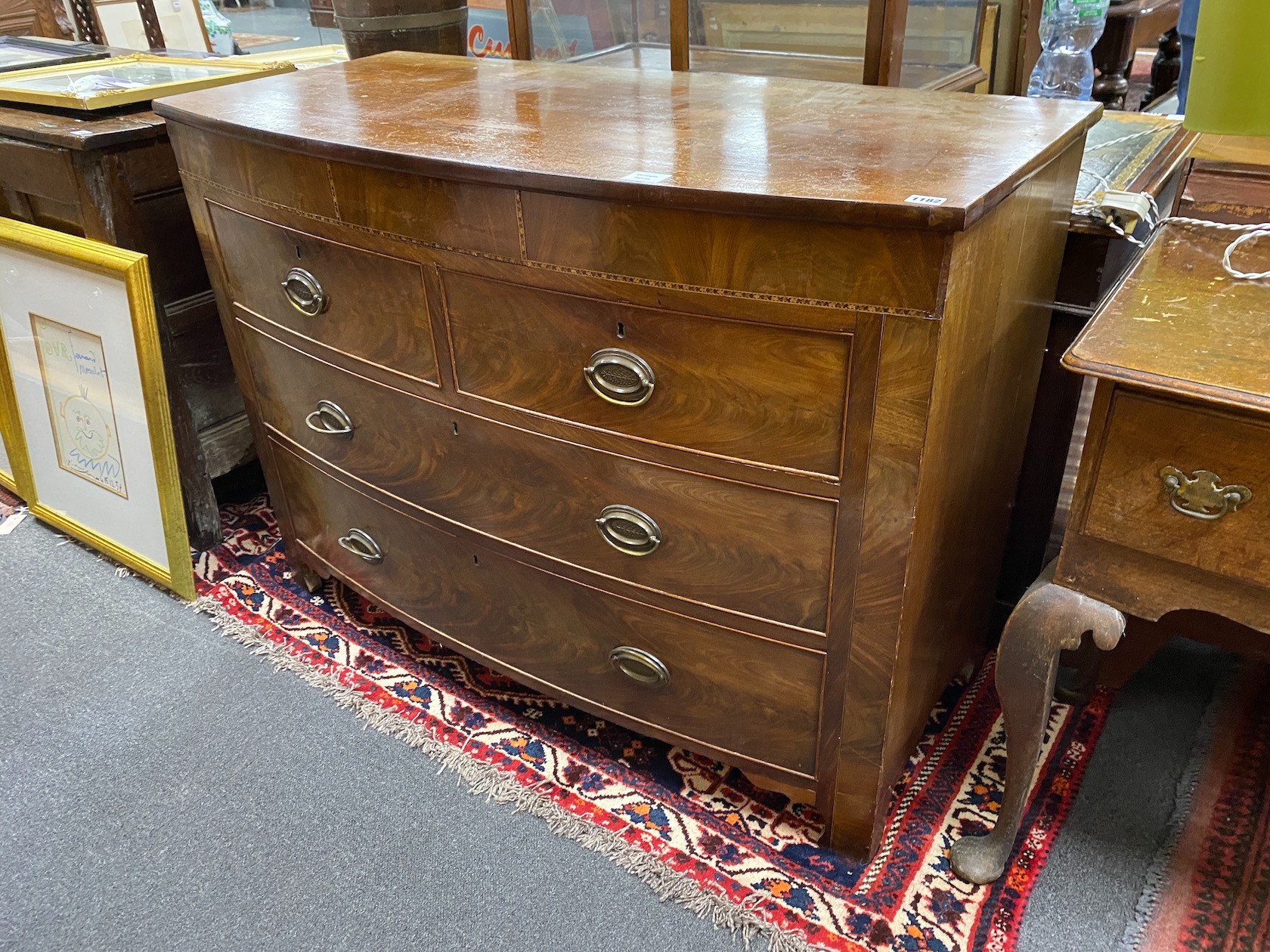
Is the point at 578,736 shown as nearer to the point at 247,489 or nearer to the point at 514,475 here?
the point at 514,475

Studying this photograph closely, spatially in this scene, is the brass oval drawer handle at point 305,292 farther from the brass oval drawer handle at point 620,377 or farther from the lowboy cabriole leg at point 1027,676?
the lowboy cabriole leg at point 1027,676

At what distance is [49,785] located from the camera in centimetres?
141

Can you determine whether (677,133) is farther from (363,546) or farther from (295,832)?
(295,832)

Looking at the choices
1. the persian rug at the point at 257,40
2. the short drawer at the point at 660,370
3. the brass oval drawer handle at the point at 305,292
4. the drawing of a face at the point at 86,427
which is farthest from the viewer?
the persian rug at the point at 257,40

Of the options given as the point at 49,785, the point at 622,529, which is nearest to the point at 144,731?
the point at 49,785

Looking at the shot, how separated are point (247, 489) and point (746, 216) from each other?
1623 mm

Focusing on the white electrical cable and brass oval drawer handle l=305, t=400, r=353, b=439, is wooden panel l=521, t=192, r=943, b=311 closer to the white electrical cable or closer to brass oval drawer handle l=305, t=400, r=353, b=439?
the white electrical cable

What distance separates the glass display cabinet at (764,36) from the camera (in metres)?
1.51

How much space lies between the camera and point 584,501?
1147 mm

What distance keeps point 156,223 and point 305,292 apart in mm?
586

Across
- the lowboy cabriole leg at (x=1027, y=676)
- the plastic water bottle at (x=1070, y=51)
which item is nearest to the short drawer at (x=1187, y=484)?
the lowboy cabriole leg at (x=1027, y=676)

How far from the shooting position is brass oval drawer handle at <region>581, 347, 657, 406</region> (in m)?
1.00

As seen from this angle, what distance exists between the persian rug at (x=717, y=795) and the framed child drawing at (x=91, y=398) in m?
0.27

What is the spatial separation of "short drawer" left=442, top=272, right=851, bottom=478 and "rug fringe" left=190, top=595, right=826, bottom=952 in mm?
600
